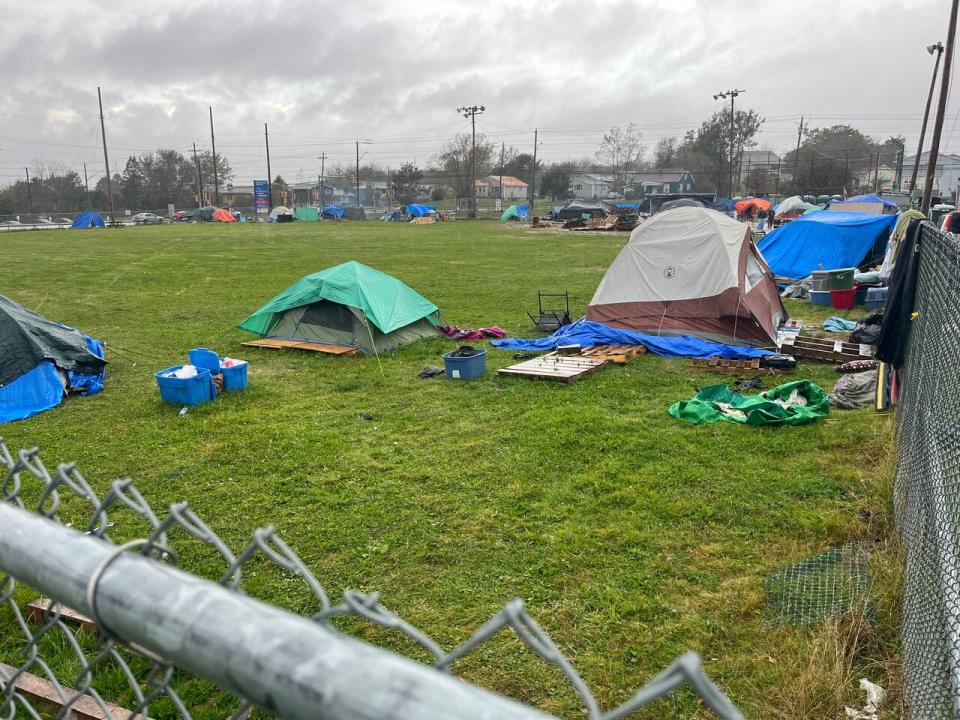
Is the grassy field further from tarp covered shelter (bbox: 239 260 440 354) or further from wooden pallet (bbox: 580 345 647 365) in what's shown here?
tarp covered shelter (bbox: 239 260 440 354)

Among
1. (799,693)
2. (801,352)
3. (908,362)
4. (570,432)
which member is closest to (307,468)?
(570,432)

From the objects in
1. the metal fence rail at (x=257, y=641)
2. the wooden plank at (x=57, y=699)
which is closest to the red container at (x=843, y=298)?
the wooden plank at (x=57, y=699)

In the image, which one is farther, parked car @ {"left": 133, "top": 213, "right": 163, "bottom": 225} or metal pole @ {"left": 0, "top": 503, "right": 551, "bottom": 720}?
parked car @ {"left": 133, "top": 213, "right": 163, "bottom": 225}

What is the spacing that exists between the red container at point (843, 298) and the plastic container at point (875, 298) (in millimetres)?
284

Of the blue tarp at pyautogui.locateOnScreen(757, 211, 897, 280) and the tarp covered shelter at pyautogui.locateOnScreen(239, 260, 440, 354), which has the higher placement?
the blue tarp at pyautogui.locateOnScreen(757, 211, 897, 280)

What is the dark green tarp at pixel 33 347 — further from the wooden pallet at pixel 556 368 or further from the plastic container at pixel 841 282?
the plastic container at pixel 841 282

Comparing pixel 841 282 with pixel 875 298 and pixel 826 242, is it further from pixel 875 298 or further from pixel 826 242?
pixel 826 242

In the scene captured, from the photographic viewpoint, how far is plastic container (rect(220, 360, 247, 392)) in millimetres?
8227

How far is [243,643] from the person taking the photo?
81cm

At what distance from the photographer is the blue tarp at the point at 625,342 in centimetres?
969

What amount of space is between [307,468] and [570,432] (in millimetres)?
2495

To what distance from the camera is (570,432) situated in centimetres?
668

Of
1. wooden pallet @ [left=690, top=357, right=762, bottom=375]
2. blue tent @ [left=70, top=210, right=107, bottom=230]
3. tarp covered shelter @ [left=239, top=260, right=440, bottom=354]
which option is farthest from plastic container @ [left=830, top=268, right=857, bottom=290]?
blue tent @ [left=70, top=210, right=107, bottom=230]

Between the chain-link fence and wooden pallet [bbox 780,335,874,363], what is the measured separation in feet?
16.9
